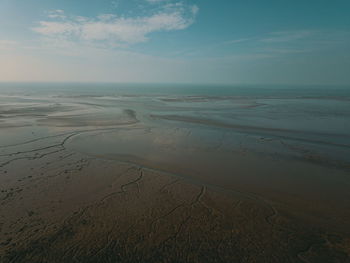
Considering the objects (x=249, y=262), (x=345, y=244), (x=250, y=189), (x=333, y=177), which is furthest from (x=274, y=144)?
(x=249, y=262)

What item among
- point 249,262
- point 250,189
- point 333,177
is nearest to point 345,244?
point 249,262

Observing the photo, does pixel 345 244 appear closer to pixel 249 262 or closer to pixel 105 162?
pixel 249 262

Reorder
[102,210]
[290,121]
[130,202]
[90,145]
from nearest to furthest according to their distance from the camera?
[102,210], [130,202], [90,145], [290,121]

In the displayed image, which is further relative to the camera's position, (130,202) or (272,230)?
(130,202)

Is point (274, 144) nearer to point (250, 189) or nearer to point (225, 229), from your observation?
point (250, 189)

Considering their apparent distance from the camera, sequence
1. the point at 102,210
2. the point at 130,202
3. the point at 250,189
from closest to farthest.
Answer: the point at 102,210, the point at 130,202, the point at 250,189

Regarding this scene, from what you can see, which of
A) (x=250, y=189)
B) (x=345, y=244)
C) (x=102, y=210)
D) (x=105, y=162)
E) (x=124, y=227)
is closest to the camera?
(x=345, y=244)
